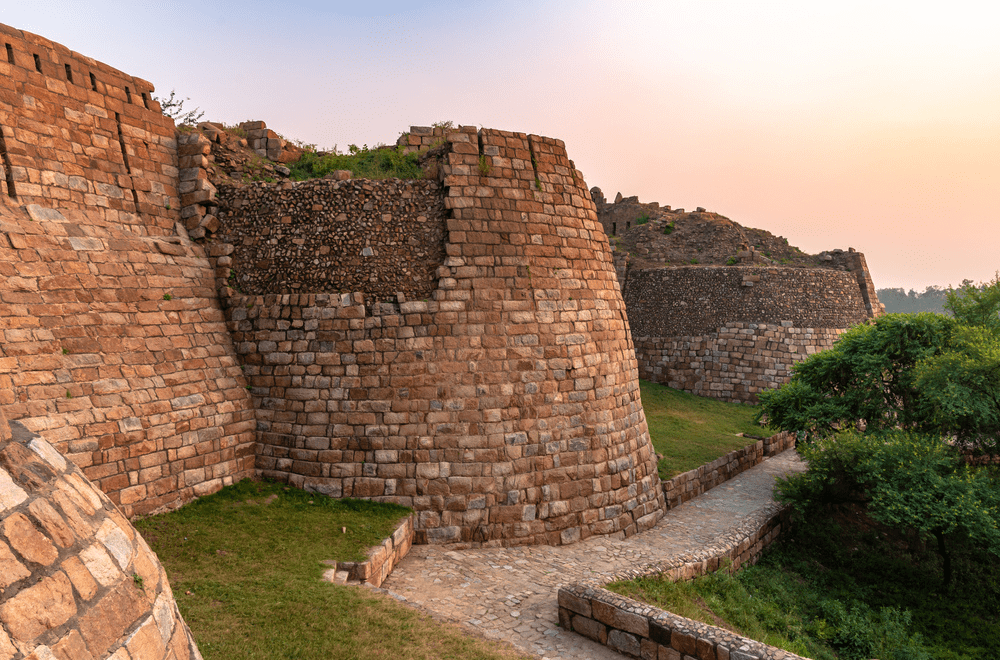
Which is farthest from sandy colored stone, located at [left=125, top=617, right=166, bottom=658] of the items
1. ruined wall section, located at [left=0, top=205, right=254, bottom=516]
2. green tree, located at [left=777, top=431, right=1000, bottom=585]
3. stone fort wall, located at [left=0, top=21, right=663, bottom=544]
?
green tree, located at [left=777, top=431, right=1000, bottom=585]

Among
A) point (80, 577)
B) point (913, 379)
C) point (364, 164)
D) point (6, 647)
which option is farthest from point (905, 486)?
point (6, 647)

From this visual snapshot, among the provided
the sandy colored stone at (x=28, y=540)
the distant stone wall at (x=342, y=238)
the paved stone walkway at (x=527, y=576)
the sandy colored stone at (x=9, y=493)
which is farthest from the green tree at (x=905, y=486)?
the sandy colored stone at (x=9, y=493)

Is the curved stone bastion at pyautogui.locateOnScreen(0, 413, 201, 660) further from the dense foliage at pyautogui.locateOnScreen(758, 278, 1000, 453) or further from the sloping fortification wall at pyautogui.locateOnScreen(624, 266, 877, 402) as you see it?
the sloping fortification wall at pyautogui.locateOnScreen(624, 266, 877, 402)

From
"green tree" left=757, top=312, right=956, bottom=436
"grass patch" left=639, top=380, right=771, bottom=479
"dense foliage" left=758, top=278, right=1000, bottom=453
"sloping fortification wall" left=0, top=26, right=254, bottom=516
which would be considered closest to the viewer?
"sloping fortification wall" left=0, top=26, right=254, bottom=516

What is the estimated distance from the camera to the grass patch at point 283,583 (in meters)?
5.63

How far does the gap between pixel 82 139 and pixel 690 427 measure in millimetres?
16284

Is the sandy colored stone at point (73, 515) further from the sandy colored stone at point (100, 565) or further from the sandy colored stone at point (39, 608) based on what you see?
the sandy colored stone at point (39, 608)

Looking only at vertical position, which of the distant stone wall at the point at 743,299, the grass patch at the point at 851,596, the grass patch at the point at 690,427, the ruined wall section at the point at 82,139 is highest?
the ruined wall section at the point at 82,139

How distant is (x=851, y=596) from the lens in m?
11.1

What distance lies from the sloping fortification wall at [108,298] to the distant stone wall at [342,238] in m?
1.08

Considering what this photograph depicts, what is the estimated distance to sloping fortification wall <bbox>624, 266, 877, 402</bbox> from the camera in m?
21.8

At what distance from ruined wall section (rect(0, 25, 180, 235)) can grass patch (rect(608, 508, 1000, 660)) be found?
9.62 m

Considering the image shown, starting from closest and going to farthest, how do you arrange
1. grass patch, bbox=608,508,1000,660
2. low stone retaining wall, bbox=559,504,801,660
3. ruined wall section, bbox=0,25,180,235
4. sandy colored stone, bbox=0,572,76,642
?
sandy colored stone, bbox=0,572,76,642 < low stone retaining wall, bbox=559,504,801,660 < ruined wall section, bbox=0,25,180,235 < grass patch, bbox=608,508,1000,660

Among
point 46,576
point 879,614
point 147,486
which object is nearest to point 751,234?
point 879,614
